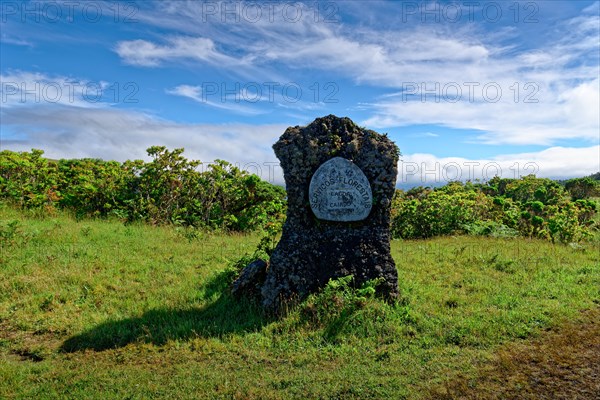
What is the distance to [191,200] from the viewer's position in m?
15.2

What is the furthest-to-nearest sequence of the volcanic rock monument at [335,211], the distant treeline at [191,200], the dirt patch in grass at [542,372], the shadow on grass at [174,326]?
the distant treeline at [191,200] < the volcanic rock monument at [335,211] < the shadow on grass at [174,326] < the dirt patch in grass at [542,372]

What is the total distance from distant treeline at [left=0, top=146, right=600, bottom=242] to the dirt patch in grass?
8.41 m

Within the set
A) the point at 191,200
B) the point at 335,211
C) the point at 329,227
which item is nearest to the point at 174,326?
the point at 329,227

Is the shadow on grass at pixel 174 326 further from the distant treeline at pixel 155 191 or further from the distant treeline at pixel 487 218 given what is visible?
the distant treeline at pixel 487 218

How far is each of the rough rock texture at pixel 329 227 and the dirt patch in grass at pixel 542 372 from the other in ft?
7.16

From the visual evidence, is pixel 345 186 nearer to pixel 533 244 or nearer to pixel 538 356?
pixel 538 356

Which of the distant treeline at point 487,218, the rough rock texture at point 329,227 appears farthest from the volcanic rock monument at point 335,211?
the distant treeline at point 487,218

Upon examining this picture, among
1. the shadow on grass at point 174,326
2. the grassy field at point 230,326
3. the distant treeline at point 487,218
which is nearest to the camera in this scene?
the grassy field at point 230,326

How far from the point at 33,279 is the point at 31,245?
2345 mm

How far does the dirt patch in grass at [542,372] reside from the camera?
188 inches

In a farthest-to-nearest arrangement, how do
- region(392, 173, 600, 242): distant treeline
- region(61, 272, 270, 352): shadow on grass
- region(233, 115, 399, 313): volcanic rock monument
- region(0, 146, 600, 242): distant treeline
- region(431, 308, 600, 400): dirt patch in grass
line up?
region(0, 146, 600, 242): distant treeline
region(392, 173, 600, 242): distant treeline
region(233, 115, 399, 313): volcanic rock monument
region(61, 272, 270, 352): shadow on grass
region(431, 308, 600, 400): dirt patch in grass

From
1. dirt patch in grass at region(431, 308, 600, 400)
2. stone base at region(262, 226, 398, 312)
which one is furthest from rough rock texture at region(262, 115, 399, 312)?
dirt patch in grass at region(431, 308, 600, 400)

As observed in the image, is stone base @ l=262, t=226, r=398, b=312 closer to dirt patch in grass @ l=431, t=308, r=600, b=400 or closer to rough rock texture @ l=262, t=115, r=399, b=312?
rough rock texture @ l=262, t=115, r=399, b=312

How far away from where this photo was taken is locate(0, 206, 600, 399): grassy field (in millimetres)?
5102
